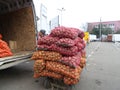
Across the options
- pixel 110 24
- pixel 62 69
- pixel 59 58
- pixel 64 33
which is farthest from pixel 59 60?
pixel 110 24

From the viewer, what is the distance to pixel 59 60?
→ 16.9 feet

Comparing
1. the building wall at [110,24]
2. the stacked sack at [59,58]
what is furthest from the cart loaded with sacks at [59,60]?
the building wall at [110,24]

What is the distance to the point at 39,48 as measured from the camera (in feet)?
18.4

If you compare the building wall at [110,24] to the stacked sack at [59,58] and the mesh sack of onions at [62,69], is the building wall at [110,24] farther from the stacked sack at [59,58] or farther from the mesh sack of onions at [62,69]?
the mesh sack of onions at [62,69]

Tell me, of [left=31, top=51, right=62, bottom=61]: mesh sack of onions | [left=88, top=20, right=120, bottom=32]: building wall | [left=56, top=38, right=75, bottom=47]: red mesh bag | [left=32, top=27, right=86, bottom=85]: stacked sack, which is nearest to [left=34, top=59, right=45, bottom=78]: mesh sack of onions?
[left=32, top=27, right=86, bottom=85]: stacked sack

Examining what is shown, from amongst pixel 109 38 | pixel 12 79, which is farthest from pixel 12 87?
pixel 109 38

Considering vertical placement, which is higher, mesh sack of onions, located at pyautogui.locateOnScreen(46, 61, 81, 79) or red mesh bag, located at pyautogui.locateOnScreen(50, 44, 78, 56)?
red mesh bag, located at pyautogui.locateOnScreen(50, 44, 78, 56)

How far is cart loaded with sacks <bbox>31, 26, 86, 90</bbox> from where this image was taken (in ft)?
16.3

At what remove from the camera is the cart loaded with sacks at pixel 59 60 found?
4.95 meters

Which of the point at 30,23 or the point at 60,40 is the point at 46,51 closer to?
the point at 60,40

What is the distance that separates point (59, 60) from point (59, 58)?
0.19ft

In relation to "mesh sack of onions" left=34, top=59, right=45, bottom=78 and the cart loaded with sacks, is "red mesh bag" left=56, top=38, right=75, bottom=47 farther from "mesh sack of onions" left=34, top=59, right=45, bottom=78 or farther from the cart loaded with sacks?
"mesh sack of onions" left=34, top=59, right=45, bottom=78

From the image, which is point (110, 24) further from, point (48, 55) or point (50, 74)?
point (50, 74)

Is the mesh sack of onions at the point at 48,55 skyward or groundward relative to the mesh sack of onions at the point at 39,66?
skyward
